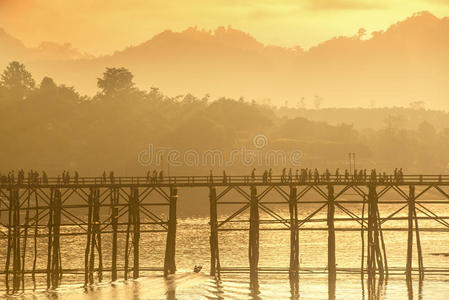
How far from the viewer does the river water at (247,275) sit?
70062 millimetres

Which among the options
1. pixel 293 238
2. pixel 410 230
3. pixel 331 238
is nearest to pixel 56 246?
pixel 293 238

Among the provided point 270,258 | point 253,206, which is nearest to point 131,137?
point 270,258

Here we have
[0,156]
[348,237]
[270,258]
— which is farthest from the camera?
[0,156]

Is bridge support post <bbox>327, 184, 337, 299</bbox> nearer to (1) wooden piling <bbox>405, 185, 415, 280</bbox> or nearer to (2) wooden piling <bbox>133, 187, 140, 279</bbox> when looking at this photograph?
(1) wooden piling <bbox>405, 185, 415, 280</bbox>

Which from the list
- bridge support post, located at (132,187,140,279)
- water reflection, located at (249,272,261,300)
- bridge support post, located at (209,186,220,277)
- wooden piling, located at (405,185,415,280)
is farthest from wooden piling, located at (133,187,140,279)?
wooden piling, located at (405,185,415,280)

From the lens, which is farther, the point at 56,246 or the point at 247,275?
the point at 247,275

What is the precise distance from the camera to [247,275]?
79.8m

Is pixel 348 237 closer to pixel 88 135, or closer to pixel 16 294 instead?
pixel 16 294

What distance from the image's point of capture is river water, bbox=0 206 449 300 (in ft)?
230

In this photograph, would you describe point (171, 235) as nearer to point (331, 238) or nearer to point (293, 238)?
point (293, 238)

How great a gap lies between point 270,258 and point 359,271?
21.2 metres

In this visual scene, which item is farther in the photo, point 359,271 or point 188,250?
point 188,250

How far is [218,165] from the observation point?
611 feet

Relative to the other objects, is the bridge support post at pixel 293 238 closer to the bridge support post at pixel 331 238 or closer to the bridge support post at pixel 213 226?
the bridge support post at pixel 331 238
